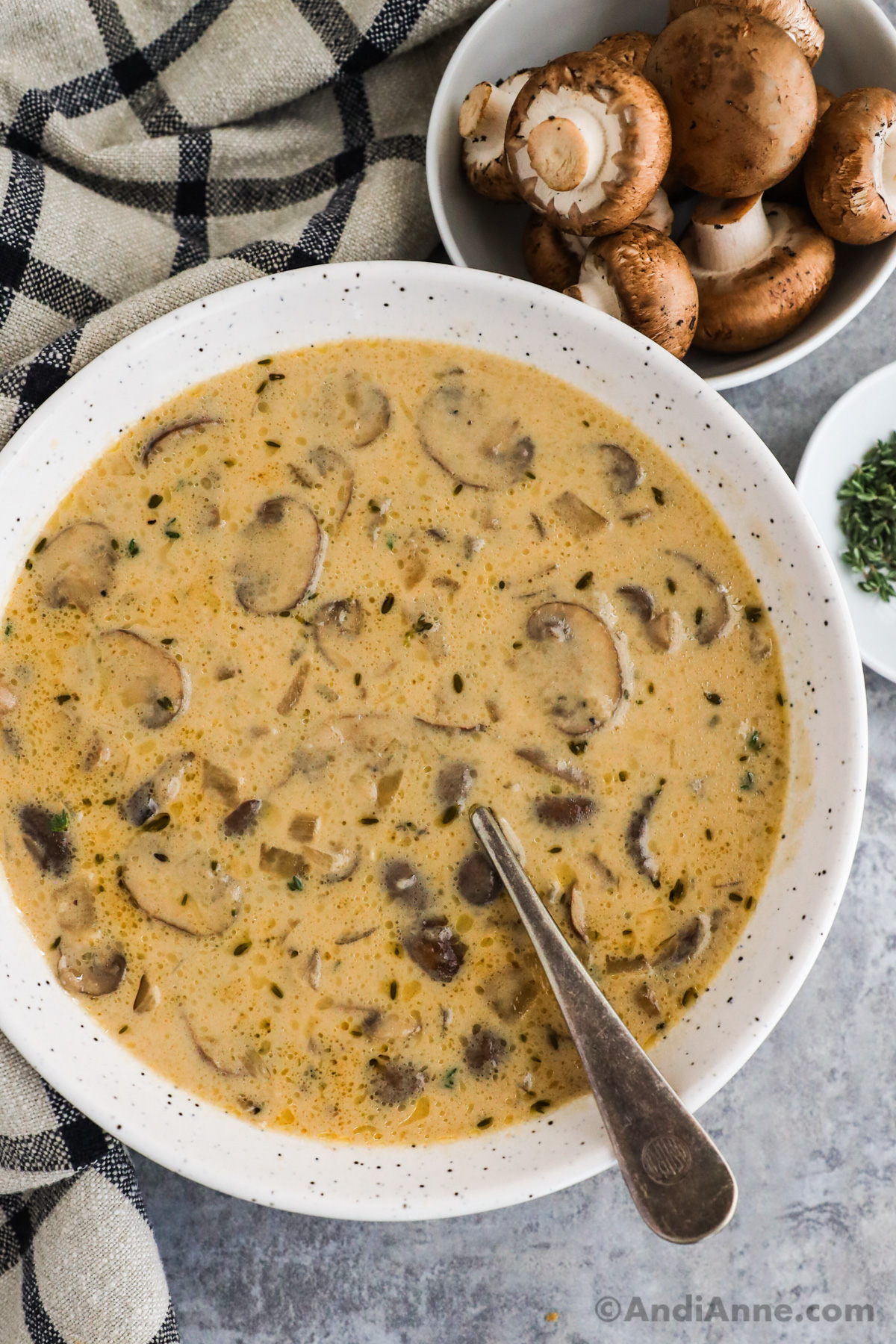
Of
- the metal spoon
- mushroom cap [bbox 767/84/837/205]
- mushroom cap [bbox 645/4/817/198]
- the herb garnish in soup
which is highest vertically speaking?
mushroom cap [bbox 645/4/817/198]

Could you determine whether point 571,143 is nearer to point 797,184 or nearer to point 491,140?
point 491,140

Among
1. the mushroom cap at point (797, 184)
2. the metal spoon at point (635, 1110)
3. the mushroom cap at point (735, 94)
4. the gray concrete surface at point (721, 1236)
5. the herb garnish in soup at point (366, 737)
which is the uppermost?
the mushroom cap at point (735, 94)

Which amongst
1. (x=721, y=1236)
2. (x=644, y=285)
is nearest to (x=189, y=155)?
(x=644, y=285)

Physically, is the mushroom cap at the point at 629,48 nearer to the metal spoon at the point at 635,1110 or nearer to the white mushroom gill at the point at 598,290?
the white mushroom gill at the point at 598,290

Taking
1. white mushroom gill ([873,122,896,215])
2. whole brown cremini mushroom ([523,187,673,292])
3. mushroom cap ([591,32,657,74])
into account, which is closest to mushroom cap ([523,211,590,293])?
whole brown cremini mushroom ([523,187,673,292])

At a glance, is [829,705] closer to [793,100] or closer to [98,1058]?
[793,100]

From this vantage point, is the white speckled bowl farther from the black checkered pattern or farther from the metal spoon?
the black checkered pattern

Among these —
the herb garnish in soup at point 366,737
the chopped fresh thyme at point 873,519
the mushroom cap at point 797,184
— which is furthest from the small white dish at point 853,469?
the herb garnish in soup at point 366,737
